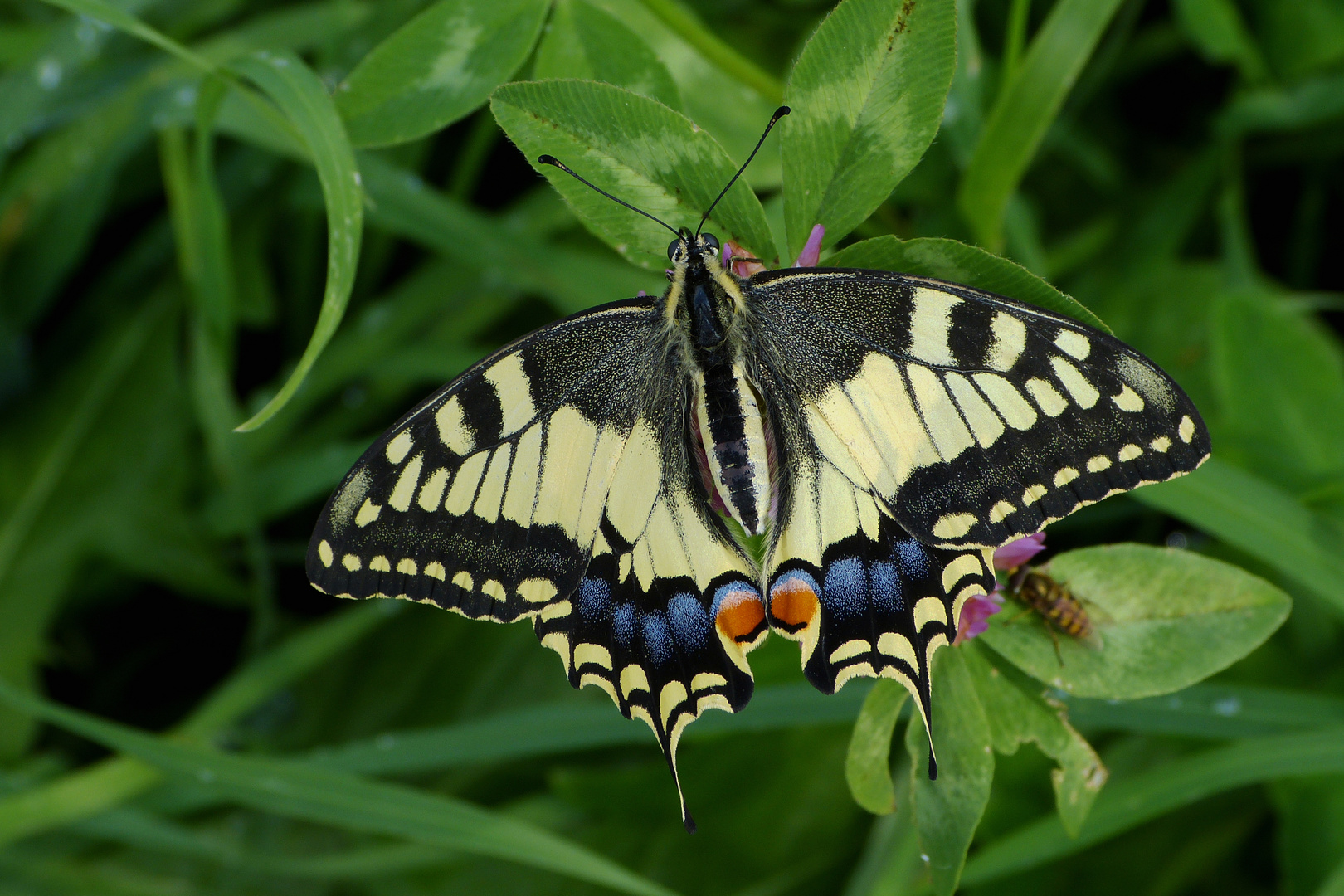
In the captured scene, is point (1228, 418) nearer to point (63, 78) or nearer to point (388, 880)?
point (388, 880)

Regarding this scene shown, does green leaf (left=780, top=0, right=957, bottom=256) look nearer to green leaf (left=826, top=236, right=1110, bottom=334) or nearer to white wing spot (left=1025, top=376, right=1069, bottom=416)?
green leaf (left=826, top=236, right=1110, bottom=334)

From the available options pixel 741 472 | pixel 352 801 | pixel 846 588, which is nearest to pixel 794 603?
pixel 846 588

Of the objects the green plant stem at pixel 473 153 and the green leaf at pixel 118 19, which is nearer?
the green leaf at pixel 118 19

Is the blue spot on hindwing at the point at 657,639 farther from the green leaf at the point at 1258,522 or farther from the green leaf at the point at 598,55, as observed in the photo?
the green leaf at the point at 1258,522

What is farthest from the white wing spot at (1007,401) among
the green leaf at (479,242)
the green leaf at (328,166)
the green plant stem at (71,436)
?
the green plant stem at (71,436)

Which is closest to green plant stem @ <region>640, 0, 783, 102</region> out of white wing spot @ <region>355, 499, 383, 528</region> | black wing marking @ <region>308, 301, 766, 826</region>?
black wing marking @ <region>308, 301, 766, 826</region>

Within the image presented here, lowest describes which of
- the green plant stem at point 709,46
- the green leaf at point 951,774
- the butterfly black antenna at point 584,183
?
the green leaf at point 951,774
